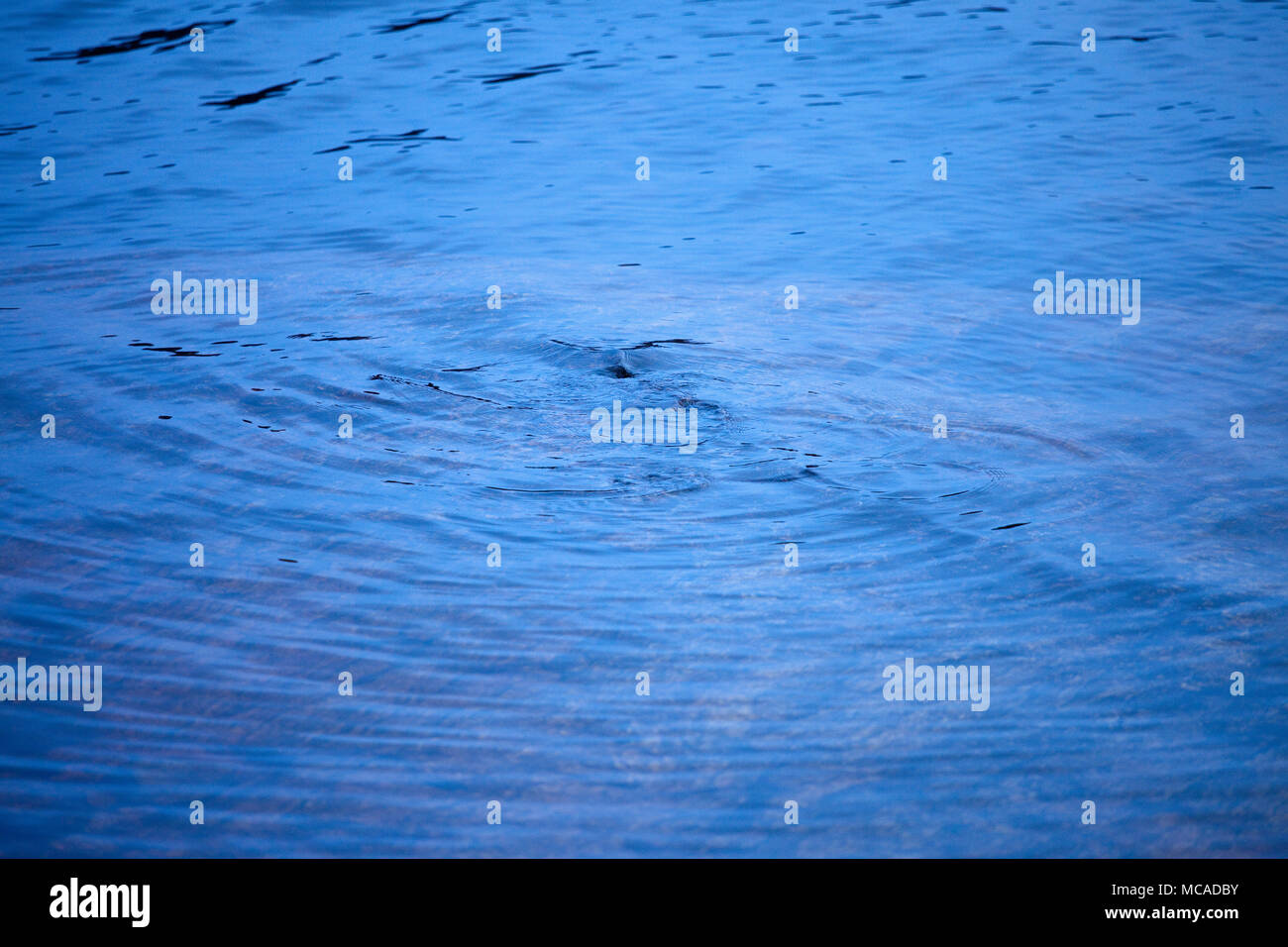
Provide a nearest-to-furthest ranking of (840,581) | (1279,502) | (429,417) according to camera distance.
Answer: (840,581), (1279,502), (429,417)

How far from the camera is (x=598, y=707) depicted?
379 centimetres

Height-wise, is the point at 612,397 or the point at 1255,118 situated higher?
the point at 1255,118

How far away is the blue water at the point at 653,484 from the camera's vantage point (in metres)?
3.46

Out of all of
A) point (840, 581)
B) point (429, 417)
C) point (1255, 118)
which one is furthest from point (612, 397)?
point (1255, 118)

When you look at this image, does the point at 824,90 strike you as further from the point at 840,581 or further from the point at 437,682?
the point at 437,682

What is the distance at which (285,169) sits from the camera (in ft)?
34.2

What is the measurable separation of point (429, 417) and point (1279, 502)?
4.01m

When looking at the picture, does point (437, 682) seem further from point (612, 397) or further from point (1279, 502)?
point (1279, 502)

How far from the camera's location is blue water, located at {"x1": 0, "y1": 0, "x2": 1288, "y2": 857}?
11.3 ft

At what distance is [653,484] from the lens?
5219 mm
